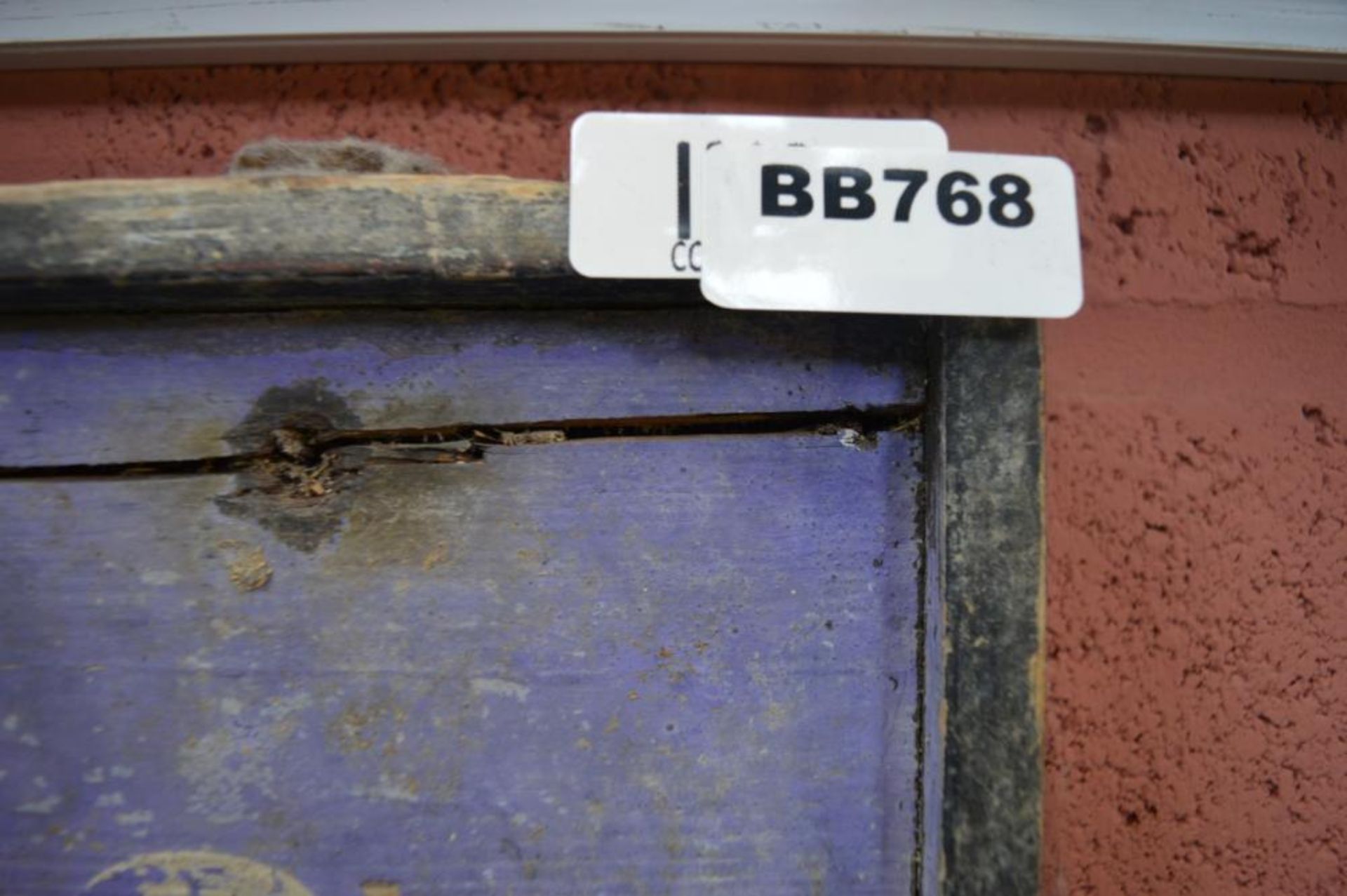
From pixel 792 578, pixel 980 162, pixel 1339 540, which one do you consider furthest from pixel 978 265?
pixel 1339 540

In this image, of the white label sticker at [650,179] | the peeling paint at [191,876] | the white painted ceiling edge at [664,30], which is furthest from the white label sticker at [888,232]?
the peeling paint at [191,876]

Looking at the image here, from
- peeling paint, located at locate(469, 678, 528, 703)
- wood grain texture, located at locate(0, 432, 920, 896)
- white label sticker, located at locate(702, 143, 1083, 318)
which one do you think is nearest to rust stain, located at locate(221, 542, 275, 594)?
wood grain texture, located at locate(0, 432, 920, 896)

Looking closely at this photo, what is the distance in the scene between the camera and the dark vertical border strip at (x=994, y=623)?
13.7 inches

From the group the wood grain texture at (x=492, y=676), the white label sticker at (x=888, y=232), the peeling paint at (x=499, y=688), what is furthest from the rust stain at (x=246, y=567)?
the white label sticker at (x=888, y=232)

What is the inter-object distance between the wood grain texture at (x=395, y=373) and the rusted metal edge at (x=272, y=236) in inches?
1.2

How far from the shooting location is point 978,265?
1.19 ft

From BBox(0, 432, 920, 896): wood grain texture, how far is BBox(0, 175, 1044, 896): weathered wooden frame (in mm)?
38

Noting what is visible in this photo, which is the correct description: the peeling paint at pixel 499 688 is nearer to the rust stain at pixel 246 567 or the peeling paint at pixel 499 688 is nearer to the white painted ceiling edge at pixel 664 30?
the rust stain at pixel 246 567

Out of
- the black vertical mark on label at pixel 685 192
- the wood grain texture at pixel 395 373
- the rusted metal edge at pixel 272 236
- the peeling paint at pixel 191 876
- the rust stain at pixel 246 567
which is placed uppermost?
the black vertical mark on label at pixel 685 192

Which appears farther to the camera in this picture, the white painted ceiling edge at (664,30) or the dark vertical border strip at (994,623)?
the white painted ceiling edge at (664,30)

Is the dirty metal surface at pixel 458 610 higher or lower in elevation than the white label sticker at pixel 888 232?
lower

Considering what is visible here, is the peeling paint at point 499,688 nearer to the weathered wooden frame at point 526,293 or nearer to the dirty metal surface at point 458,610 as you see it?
the dirty metal surface at point 458,610

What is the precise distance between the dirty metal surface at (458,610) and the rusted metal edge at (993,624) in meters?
0.04

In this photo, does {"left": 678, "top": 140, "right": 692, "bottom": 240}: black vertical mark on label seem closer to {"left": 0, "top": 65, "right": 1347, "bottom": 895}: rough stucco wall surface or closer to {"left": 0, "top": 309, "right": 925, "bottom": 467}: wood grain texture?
{"left": 0, "top": 309, "right": 925, "bottom": 467}: wood grain texture
